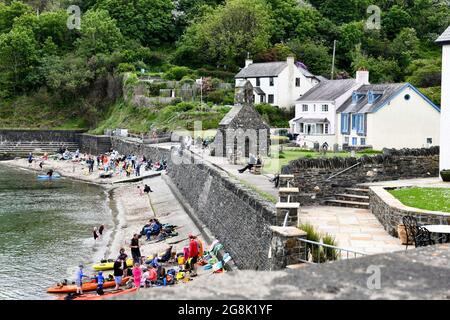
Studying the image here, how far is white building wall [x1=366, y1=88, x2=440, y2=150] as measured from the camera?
4472 cm

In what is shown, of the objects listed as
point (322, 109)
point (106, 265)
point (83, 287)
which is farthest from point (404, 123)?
point (83, 287)

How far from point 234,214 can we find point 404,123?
2857cm

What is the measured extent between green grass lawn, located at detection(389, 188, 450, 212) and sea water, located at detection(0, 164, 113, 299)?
1167 centimetres

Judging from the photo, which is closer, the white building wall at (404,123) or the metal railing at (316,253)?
the metal railing at (316,253)

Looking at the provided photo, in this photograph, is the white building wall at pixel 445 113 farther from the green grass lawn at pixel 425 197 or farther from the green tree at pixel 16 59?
the green tree at pixel 16 59

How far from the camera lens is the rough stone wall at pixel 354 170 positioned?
905 inches

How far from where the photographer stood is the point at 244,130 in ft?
125

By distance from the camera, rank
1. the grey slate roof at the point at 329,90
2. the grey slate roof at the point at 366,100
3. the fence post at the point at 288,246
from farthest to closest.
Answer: the grey slate roof at the point at 329,90 < the grey slate roof at the point at 366,100 < the fence post at the point at 288,246

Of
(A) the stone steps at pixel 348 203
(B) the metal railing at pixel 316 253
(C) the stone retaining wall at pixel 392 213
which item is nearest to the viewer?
(B) the metal railing at pixel 316 253

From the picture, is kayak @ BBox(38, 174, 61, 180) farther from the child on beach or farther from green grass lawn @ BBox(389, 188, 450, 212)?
green grass lawn @ BBox(389, 188, 450, 212)

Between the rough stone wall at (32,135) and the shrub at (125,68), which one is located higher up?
the shrub at (125,68)

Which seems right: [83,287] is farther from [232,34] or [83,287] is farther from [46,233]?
[232,34]

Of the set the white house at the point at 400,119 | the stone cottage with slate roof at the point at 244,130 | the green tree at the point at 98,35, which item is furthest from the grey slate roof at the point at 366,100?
the green tree at the point at 98,35

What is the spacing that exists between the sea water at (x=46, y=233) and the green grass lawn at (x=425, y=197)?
1167 centimetres
